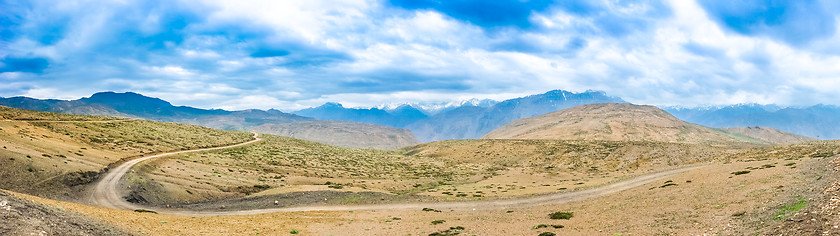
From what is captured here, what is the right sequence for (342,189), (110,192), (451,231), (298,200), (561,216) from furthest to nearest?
(342,189), (298,200), (110,192), (561,216), (451,231)

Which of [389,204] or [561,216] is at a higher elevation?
[561,216]

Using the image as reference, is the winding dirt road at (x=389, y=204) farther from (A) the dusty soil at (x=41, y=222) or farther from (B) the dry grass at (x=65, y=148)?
(A) the dusty soil at (x=41, y=222)

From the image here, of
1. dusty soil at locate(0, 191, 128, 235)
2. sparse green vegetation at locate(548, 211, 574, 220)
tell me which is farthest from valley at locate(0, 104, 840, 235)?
dusty soil at locate(0, 191, 128, 235)

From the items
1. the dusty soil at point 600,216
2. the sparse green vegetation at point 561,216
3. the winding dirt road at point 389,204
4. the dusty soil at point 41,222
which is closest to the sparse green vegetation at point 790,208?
the dusty soil at point 600,216

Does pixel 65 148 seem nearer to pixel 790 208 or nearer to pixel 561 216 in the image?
pixel 561 216

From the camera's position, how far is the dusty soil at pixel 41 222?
1806 cm

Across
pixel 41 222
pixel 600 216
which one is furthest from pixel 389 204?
pixel 41 222

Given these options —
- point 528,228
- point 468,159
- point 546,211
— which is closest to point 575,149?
point 468,159

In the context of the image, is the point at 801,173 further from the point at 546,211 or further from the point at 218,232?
the point at 218,232

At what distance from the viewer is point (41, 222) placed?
1967 cm

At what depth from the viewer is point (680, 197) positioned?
115ft

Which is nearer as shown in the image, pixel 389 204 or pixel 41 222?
pixel 41 222

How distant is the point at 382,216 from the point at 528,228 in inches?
684

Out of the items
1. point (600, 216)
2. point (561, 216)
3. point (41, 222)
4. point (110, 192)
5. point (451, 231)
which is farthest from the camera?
point (110, 192)
